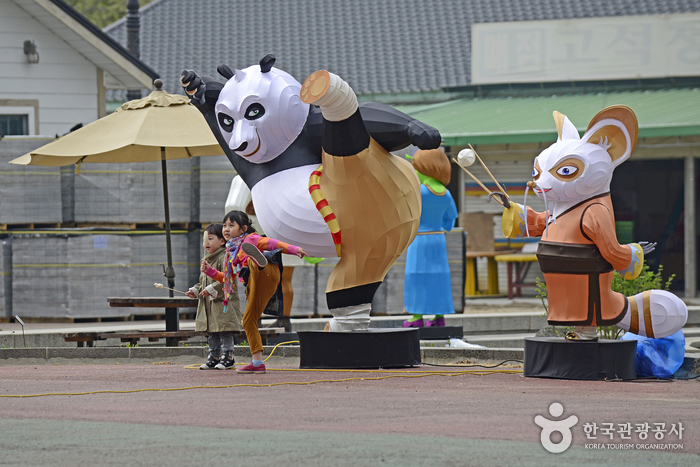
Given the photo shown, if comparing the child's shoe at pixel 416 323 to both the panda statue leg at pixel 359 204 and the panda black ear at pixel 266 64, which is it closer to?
the panda statue leg at pixel 359 204

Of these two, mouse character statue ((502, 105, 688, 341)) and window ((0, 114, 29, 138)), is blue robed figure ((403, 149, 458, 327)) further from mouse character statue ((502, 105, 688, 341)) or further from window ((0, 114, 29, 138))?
window ((0, 114, 29, 138))

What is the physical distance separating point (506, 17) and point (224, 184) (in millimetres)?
13713

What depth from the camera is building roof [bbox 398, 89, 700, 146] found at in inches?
660

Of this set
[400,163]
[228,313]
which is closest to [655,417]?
[400,163]

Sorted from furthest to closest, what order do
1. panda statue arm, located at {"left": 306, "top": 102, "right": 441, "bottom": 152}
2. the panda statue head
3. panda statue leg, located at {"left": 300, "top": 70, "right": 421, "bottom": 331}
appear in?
the panda statue head, panda statue leg, located at {"left": 300, "top": 70, "right": 421, "bottom": 331}, panda statue arm, located at {"left": 306, "top": 102, "right": 441, "bottom": 152}

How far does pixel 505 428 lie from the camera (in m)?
5.72

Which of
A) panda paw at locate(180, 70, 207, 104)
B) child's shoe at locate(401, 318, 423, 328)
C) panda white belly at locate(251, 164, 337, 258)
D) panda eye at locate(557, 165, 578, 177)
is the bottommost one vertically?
child's shoe at locate(401, 318, 423, 328)

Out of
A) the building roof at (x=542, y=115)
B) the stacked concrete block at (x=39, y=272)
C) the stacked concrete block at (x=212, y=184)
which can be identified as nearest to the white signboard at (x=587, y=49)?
the building roof at (x=542, y=115)

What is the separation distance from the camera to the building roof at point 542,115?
55.0 feet

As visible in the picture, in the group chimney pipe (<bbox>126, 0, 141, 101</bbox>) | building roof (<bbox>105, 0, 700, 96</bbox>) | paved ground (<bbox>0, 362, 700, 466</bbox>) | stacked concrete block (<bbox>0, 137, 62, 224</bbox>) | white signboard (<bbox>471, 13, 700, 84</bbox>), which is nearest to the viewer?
paved ground (<bbox>0, 362, 700, 466</bbox>)

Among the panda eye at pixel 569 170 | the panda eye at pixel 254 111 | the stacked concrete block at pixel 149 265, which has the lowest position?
the stacked concrete block at pixel 149 265

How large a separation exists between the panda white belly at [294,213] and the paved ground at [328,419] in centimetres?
110

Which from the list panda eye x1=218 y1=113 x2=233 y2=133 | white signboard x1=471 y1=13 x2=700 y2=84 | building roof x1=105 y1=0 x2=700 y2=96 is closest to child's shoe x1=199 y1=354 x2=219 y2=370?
panda eye x1=218 y1=113 x2=233 y2=133

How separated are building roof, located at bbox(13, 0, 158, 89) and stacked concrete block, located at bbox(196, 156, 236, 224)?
4109 millimetres
